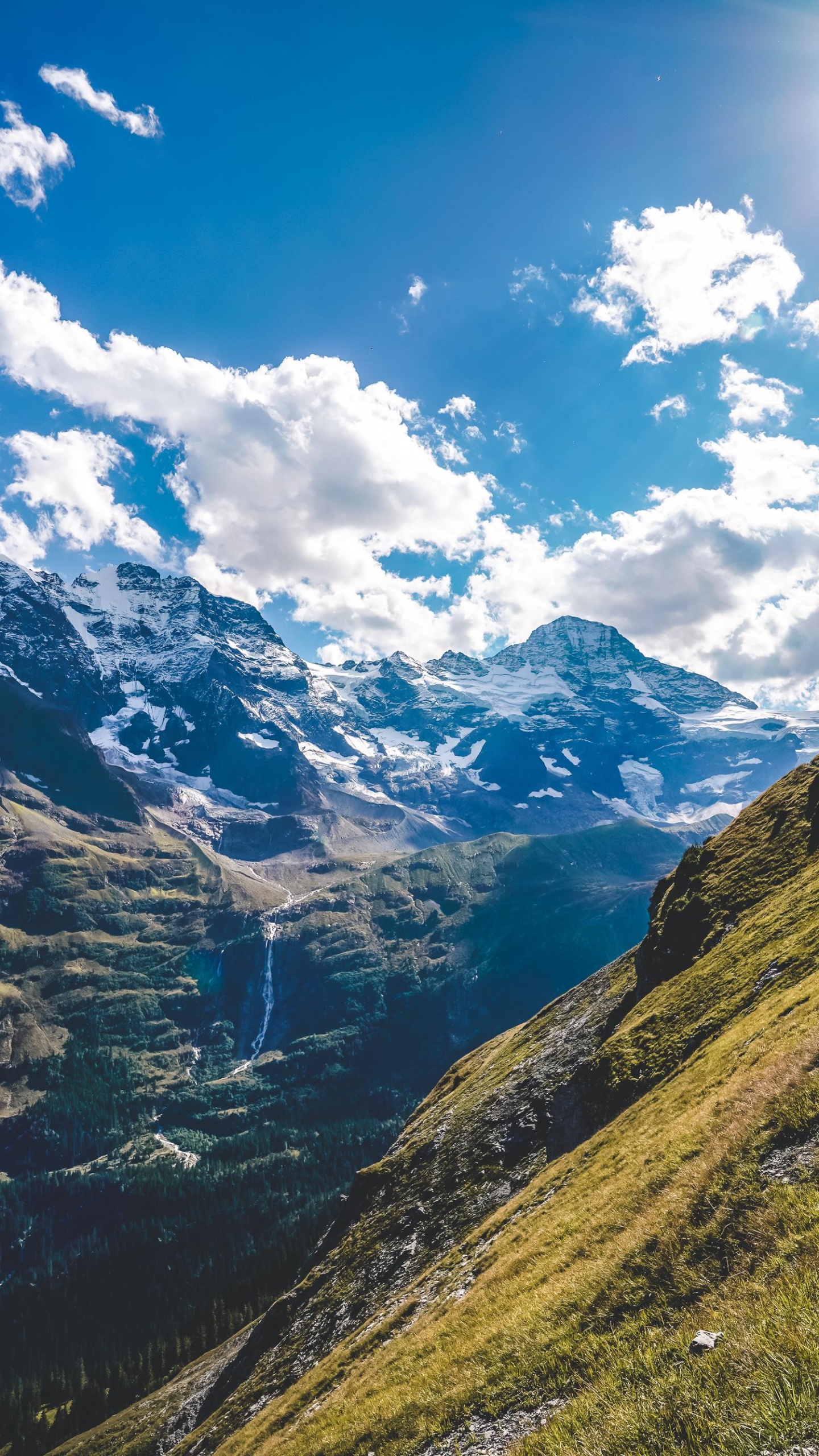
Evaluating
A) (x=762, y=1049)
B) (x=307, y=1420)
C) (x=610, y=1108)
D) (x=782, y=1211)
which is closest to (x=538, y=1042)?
(x=610, y=1108)

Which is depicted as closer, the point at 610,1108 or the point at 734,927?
the point at 610,1108

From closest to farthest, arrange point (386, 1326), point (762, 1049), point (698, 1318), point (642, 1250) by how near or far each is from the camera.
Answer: point (698, 1318)
point (642, 1250)
point (762, 1049)
point (386, 1326)

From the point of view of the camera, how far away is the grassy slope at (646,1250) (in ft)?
37.8

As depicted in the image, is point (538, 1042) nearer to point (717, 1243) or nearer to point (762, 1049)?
point (762, 1049)

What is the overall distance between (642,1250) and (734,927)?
2909 cm

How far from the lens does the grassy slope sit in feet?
37.8

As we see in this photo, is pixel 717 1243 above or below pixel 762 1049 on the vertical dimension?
below

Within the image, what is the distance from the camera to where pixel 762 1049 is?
22.4 metres

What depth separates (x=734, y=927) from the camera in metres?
41.5

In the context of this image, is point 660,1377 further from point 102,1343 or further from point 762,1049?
point 102,1343

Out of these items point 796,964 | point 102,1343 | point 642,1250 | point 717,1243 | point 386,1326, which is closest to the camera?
point 717,1243

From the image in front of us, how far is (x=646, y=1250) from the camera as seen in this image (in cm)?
1650

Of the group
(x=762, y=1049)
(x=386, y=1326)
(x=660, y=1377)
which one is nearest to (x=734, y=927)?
(x=762, y=1049)

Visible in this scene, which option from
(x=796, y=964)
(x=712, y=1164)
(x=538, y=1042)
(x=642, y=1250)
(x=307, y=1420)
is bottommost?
(x=307, y=1420)
